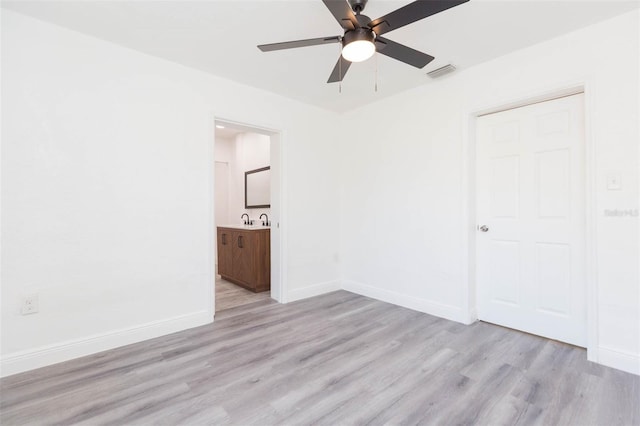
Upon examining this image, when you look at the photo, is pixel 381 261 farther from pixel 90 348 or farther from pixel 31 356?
pixel 31 356

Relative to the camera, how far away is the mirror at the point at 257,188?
495 cm

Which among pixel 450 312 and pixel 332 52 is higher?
pixel 332 52

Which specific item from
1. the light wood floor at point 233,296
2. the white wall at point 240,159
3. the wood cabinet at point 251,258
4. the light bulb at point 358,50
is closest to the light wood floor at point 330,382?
the light wood floor at point 233,296

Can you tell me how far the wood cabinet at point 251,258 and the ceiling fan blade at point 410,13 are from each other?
115 inches

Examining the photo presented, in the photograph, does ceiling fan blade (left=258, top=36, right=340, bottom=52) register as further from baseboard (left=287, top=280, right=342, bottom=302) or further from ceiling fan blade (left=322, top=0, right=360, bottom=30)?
baseboard (left=287, top=280, right=342, bottom=302)

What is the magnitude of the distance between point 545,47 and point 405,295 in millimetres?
2695

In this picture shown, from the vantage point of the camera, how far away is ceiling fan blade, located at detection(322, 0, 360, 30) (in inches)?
59.4

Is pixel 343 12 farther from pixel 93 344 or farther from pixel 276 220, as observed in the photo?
pixel 93 344

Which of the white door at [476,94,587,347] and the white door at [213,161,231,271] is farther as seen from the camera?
the white door at [213,161,231,271]

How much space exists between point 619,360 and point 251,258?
366 centimetres

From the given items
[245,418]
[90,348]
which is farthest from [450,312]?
[90,348]

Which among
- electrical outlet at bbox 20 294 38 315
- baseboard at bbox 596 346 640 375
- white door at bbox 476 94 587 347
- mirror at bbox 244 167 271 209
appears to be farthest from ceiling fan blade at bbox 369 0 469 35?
mirror at bbox 244 167 271 209

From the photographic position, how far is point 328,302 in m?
3.61

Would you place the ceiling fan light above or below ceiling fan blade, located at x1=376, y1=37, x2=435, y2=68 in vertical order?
below
